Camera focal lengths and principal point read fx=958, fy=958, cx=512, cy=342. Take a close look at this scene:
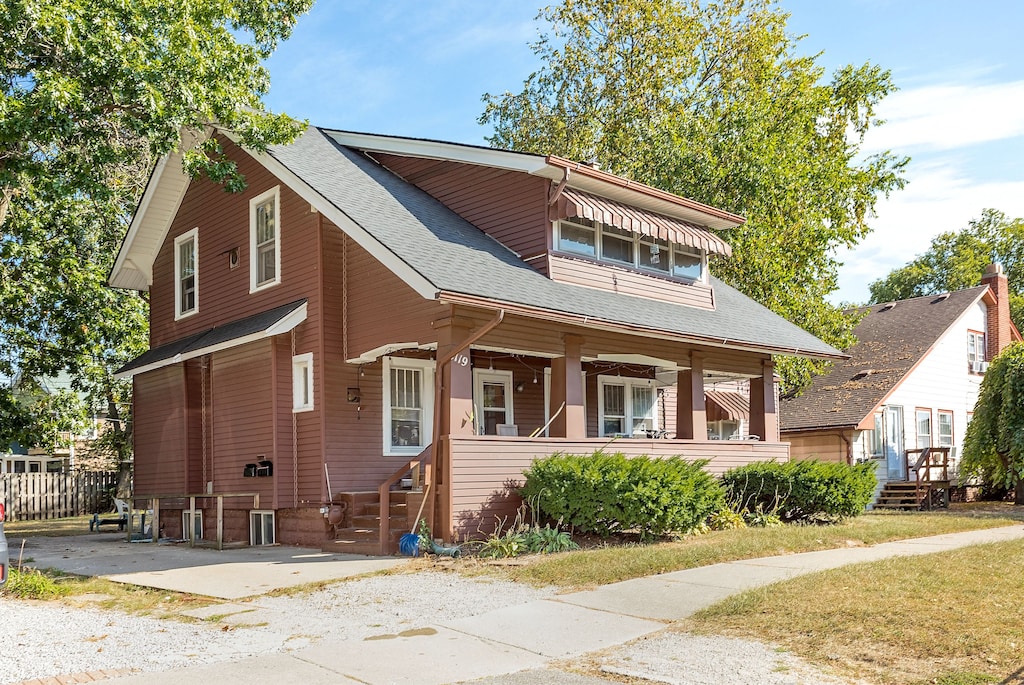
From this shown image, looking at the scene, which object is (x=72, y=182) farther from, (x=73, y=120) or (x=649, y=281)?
(x=649, y=281)

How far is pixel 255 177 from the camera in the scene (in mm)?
17953

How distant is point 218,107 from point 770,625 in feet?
39.2

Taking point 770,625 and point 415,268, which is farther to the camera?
point 415,268

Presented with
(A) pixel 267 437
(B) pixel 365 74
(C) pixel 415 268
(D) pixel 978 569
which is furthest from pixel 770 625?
(B) pixel 365 74

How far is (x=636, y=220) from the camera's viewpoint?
17.9 metres

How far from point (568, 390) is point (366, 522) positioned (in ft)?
12.7

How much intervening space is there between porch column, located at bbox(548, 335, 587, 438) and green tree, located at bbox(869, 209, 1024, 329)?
43315mm

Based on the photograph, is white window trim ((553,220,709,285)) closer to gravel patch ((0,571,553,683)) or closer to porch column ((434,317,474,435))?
porch column ((434,317,474,435))

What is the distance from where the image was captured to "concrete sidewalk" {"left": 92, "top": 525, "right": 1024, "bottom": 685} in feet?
22.7

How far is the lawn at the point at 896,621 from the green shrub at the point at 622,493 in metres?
3.07

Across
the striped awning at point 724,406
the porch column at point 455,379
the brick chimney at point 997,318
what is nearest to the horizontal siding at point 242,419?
the porch column at point 455,379

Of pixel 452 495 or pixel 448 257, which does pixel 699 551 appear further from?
pixel 448 257

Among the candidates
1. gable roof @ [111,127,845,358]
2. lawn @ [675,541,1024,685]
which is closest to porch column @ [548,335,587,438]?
gable roof @ [111,127,845,358]

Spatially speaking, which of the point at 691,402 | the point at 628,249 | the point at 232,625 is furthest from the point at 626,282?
the point at 232,625
